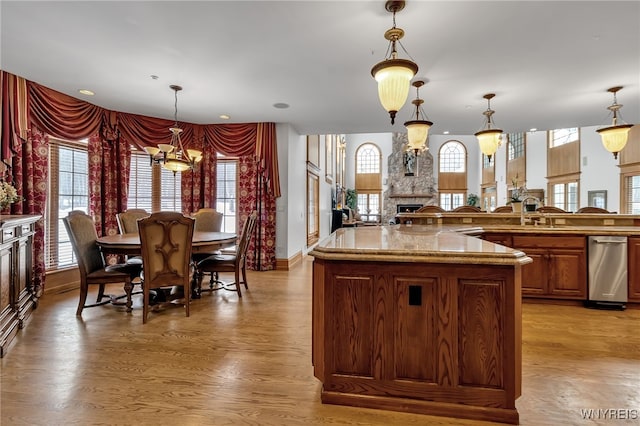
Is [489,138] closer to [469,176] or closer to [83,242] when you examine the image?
[83,242]

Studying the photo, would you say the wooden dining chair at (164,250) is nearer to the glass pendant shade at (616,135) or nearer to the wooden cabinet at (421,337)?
the wooden cabinet at (421,337)

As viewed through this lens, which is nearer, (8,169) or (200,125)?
(8,169)

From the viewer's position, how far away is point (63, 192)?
13.8 ft

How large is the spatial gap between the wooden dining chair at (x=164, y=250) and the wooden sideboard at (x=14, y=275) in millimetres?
926

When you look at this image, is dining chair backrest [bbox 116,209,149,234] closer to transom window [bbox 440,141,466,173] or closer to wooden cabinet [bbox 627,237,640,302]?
wooden cabinet [bbox 627,237,640,302]

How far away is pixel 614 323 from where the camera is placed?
2.92 metres

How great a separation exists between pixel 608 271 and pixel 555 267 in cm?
49

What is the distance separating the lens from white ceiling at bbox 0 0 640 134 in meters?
2.30

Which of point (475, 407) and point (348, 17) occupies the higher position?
point (348, 17)

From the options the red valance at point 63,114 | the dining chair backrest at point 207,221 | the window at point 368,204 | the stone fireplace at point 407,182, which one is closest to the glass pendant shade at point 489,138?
the dining chair backrest at point 207,221

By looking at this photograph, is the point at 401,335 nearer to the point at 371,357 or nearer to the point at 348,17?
the point at 371,357

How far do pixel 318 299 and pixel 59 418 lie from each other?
1.49 meters

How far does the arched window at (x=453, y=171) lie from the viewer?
15539 mm

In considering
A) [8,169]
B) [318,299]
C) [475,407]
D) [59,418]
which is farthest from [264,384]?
[8,169]
